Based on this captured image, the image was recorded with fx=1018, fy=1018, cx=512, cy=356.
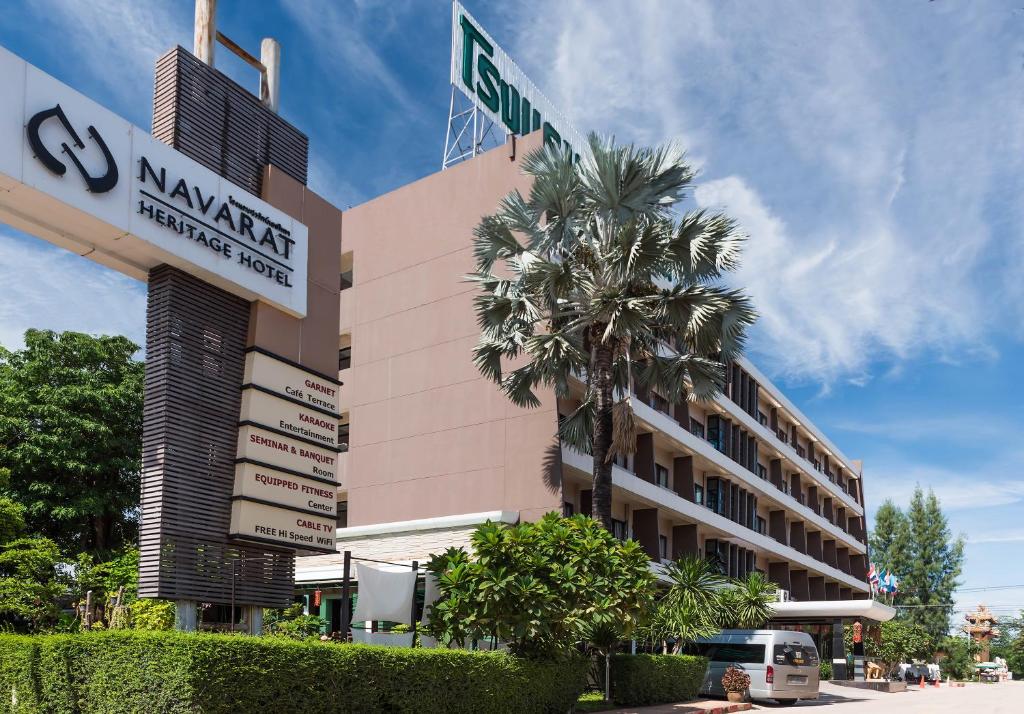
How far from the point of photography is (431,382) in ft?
110

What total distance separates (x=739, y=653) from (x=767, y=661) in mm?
1149

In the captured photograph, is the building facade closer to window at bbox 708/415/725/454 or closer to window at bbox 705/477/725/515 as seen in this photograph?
window at bbox 705/477/725/515

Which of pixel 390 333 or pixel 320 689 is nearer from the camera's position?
pixel 320 689

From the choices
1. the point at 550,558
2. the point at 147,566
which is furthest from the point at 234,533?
the point at 550,558

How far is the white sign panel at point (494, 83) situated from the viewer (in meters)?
34.7

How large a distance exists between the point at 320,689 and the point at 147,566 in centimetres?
369

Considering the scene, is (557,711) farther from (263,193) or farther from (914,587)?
(914,587)

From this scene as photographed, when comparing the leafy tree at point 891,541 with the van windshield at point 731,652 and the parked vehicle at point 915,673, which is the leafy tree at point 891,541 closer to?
the parked vehicle at point 915,673

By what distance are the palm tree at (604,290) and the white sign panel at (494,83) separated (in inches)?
243

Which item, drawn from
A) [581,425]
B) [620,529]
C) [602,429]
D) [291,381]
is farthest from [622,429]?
[291,381]

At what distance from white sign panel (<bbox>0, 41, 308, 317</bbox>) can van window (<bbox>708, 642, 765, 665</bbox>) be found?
55.5 feet

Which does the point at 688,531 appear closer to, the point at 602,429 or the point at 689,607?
the point at 689,607

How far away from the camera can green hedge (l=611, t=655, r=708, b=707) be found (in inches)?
1010

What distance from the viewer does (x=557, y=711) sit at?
22.2 m
